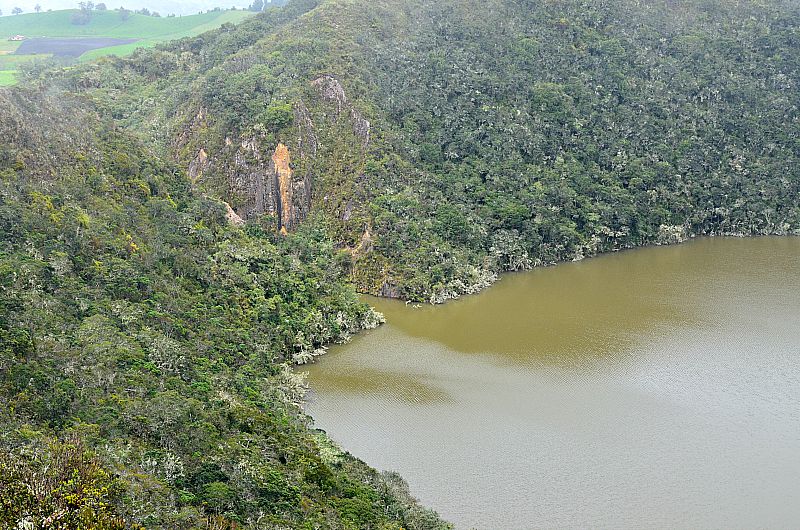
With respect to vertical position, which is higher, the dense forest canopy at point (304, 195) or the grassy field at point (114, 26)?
the grassy field at point (114, 26)

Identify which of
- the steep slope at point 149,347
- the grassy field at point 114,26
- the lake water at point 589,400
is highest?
the grassy field at point 114,26

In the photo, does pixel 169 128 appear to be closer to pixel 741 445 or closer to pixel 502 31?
pixel 502 31

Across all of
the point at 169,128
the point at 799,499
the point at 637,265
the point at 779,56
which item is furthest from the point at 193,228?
the point at 779,56

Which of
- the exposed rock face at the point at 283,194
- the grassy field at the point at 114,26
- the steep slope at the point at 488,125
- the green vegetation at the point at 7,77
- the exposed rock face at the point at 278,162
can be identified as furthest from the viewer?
the grassy field at the point at 114,26

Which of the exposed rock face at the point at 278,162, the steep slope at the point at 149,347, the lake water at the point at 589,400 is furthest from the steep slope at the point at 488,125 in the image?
the lake water at the point at 589,400

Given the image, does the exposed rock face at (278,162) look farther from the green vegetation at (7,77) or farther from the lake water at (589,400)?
the green vegetation at (7,77)

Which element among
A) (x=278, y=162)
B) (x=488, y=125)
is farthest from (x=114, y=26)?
(x=488, y=125)

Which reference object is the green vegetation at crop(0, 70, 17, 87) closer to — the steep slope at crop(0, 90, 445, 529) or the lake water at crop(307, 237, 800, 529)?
the steep slope at crop(0, 90, 445, 529)
